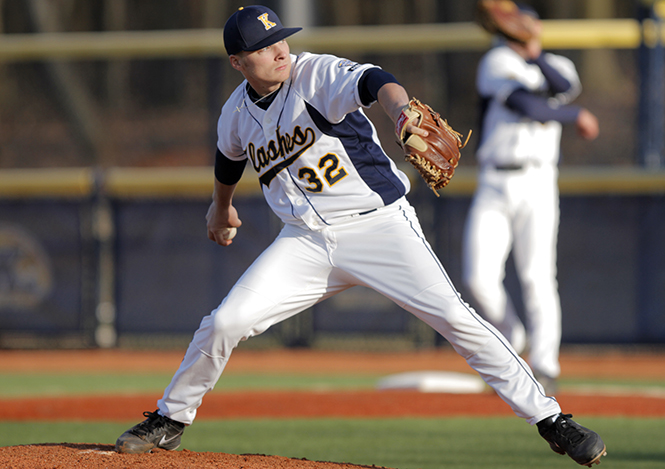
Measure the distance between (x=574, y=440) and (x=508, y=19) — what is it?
338 cm

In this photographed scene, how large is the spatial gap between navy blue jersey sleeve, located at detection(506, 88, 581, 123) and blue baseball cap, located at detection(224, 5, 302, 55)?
8.60 ft

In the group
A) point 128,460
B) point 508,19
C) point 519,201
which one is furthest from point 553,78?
point 128,460

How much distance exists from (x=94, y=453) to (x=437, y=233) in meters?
6.56

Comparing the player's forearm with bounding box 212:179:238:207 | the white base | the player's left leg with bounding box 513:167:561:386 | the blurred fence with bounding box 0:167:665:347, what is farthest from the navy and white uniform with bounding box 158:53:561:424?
the blurred fence with bounding box 0:167:665:347

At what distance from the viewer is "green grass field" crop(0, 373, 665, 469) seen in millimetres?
3869

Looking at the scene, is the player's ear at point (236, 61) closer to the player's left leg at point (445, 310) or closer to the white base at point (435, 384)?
the player's left leg at point (445, 310)

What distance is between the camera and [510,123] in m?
5.69

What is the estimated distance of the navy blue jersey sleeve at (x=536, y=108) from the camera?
5453 millimetres

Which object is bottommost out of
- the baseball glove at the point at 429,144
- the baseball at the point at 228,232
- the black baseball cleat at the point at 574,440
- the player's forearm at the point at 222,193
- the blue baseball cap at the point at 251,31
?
the black baseball cleat at the point at 574,440

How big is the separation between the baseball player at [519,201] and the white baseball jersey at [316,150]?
2229 mm

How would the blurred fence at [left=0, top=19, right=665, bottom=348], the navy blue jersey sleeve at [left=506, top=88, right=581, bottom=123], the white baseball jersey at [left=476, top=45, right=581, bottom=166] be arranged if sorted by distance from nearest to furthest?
the navy blue jersey sleeve at [left=506, top=88, right=581, bottom=123] → the white baseball jersey at [left=476, top=45, right=581, bottom=166] → the blurred fence at [left=0, top=19, right=665, bottom=348]

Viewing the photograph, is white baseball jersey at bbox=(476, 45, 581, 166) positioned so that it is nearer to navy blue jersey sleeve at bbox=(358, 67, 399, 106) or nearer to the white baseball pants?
the white baseball pants

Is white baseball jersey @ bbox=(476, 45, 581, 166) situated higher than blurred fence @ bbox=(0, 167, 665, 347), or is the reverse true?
white baseball jersey @ bbox=(476, 45, 581, 166)

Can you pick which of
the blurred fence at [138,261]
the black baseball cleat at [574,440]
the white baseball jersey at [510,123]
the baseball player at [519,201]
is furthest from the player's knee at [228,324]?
the blurred fence at [138,261]
